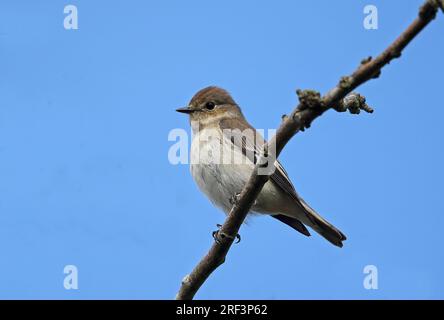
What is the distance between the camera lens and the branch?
13.2 feet

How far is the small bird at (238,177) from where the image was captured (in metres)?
8.43

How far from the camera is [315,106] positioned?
467 centimetres

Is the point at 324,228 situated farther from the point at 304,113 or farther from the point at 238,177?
the point at 304,113

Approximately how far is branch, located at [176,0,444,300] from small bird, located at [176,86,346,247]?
1.98 meters

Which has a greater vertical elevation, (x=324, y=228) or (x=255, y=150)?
(x=255, y=150)

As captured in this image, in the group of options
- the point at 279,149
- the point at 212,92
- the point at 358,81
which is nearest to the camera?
the point at 358,81

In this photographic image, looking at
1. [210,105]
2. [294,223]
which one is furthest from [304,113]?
[210,105]

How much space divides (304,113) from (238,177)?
3.72 meters

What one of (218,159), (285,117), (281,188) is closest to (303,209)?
(281,188)

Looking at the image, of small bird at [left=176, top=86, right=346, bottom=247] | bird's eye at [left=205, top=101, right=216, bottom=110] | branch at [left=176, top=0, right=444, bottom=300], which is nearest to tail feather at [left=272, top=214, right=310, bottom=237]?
small bird at [left=176, top=86, right=346, bottom=247]

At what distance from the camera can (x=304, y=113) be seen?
473 cm

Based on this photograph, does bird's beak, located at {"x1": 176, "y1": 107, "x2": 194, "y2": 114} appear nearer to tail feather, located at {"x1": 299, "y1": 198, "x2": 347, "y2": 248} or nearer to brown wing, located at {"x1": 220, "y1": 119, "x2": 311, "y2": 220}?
brown wing, located at {"x1": 220, "y1": 119, "x2": 311, "y2": 220}

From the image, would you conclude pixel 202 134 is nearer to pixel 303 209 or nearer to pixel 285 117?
pixel 303 209

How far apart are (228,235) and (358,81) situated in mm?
2308
